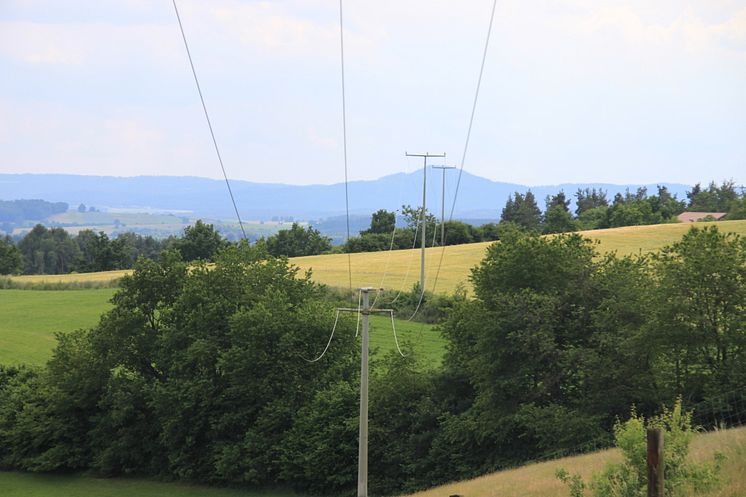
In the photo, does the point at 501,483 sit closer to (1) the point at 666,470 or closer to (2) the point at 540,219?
(1) the point at 666,470

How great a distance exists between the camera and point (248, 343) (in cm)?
3850

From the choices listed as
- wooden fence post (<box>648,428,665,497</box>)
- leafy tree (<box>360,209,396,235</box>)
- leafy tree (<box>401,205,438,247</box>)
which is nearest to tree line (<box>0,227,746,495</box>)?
wooden fence post (<box>648,428,665,497</box>)

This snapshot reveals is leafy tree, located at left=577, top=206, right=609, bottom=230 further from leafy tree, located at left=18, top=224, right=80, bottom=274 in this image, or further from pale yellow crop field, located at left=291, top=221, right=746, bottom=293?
leafy tree, located at left=18, top=224, right=80, bottom=274

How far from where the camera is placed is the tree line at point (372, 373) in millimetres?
29641

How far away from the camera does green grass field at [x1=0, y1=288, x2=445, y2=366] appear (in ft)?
169

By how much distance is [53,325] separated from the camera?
6300cm

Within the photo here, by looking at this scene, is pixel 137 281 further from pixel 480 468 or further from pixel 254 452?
pixel 480 468

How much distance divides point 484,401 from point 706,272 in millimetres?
8799

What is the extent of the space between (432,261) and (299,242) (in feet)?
138

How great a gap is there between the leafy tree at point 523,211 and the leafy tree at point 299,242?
166 ft

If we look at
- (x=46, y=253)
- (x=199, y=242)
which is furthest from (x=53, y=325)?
(x=46, y=253)

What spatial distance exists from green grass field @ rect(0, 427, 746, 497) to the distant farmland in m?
29.5

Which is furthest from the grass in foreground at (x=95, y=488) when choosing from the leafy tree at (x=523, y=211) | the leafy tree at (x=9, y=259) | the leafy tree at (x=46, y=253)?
the leafy tree at (x=523, y=211)

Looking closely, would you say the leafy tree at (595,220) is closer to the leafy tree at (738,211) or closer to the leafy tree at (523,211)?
the leafy tree at (523,211)
